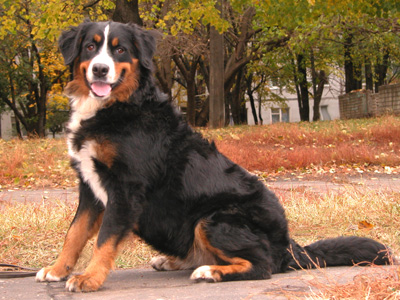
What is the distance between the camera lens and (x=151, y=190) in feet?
12.3

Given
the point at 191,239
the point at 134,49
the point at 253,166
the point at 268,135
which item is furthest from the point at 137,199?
the point at 268,135

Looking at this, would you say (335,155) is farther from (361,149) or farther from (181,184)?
(181,184)

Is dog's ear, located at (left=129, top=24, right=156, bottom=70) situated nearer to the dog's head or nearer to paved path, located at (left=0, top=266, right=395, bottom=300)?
the dog's head

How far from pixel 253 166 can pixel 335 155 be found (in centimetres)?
201

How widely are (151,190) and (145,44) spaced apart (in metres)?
1.24

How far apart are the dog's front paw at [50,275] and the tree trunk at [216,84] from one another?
1930 centimetres

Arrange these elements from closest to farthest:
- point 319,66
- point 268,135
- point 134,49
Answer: point 134,49 < point 268,135 < point 319,66

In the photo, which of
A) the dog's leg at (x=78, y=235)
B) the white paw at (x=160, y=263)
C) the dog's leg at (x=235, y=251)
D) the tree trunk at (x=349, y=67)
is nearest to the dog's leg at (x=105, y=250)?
the dog's leg at (x=78, y=235)

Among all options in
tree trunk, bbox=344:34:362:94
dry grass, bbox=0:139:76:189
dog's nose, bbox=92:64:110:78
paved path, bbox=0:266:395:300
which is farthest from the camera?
tree trunk, bbox=344:34:362:94

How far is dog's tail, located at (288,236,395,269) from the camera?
3.89 meters

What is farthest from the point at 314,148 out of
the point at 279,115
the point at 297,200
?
the point at 279,115

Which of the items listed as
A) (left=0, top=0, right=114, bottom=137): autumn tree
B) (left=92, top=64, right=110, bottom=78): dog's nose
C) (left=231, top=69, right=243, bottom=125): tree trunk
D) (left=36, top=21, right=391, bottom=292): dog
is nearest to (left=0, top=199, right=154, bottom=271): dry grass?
(left=36, top=21, right=391, bottom=292): dog

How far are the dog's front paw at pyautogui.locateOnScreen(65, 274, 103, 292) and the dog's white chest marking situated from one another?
23.8 inches

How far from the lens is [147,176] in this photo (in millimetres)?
3664
